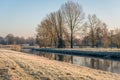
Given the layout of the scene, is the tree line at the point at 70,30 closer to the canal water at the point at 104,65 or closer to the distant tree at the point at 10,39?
the canal water at the point at 104,65

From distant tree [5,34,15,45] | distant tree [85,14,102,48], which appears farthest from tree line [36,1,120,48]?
distant tree [5,34,15,45]

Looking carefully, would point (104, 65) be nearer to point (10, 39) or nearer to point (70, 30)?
point (70, 30)

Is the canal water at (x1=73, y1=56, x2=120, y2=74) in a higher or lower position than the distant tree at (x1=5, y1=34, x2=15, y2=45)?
lower

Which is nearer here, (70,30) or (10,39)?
(70,30)

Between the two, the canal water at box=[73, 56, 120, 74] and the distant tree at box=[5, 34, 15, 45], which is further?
the distant tree at box=[5, 34, 15, 45]

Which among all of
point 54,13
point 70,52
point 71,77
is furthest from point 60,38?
point 71,77

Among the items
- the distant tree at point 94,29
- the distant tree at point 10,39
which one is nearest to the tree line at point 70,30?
the distant tree at point 94,29

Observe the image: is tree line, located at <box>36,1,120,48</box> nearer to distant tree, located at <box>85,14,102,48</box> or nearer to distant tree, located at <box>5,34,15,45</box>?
distant tree, located at <box>85,14,102,48</box>

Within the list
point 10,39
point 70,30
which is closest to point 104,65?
point 70,30

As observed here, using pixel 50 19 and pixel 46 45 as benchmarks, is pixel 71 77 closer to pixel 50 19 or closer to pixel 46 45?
pixel 50 19

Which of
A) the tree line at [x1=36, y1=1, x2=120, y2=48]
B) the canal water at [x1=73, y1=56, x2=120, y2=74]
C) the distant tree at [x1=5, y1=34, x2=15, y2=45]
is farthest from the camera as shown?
the distant tree at [x1=5, y1=34, x2=15, y2=45]

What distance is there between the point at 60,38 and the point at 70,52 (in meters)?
20.2

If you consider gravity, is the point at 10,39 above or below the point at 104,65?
above

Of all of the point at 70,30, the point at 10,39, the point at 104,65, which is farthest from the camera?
the point at 10,39
